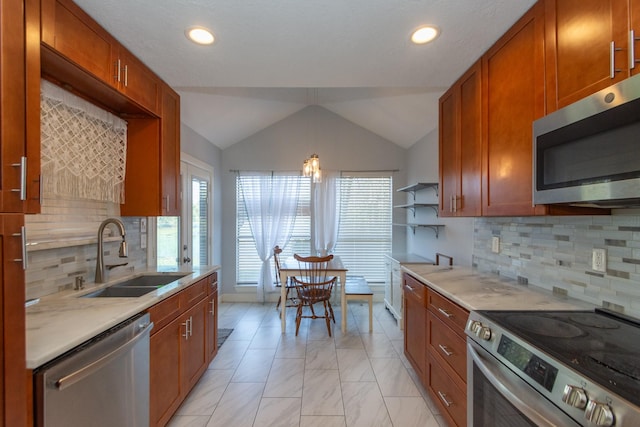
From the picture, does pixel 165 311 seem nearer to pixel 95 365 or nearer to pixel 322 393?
pixel 95 365

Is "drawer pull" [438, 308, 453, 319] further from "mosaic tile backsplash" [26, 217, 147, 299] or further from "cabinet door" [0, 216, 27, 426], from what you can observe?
"mosaic tile backsplash" [26, 217, 147, 299]

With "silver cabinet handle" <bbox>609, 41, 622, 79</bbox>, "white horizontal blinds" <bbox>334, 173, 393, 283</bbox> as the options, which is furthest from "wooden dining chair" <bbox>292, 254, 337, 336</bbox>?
"silver cabinet handle" <bbox>609, 41, 622, 79</bbox>

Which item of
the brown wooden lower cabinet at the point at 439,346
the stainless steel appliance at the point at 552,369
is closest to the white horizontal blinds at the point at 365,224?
the brown wooden lower cabinet at the point at 439,346

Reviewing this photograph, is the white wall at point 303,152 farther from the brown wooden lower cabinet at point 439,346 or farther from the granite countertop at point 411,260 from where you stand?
the brown wooden lower cabinet at point 439,346

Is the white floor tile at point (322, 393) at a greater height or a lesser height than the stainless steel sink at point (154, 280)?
lesser

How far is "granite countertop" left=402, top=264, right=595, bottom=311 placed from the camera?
143cm

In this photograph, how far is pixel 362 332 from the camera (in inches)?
132

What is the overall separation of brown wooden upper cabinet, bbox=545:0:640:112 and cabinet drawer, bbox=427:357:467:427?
1536 millimetres

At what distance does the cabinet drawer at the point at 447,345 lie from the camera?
150cm

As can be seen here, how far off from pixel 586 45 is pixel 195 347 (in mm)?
2823

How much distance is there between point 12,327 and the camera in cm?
85

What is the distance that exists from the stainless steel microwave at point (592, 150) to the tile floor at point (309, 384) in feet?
5.57

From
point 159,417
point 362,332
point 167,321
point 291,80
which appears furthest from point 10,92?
point 362,332

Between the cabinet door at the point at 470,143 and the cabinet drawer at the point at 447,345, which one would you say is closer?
the cabinet drawer at the point at 447,345
